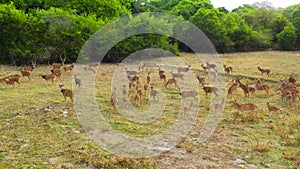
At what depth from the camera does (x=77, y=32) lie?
24.6 meters

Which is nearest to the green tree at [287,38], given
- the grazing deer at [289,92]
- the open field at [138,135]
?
the grazing deer at [289,92]

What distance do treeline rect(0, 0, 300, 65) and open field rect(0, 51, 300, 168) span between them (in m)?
10.1

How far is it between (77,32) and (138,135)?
17150mm

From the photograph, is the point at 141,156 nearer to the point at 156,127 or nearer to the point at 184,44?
the point at 156,127

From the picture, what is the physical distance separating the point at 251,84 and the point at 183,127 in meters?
9.76

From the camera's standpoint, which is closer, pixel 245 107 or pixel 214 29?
pixel 245 107

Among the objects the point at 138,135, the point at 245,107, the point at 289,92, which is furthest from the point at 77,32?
the point at 138,135

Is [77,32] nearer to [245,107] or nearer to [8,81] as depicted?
[8,81]

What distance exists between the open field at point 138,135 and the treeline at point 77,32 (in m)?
10.1

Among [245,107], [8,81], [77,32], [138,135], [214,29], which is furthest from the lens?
[214,29]

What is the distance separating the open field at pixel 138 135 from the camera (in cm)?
737

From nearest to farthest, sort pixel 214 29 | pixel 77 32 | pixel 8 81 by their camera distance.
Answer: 1. pixel 8 81
2. pixel 77 32
3. pixel 214 29

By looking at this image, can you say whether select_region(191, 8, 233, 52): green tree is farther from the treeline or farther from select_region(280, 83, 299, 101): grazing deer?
select_region(280, 83, 299, 101): grazing deer

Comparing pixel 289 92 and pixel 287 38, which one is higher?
pixel 287 38
